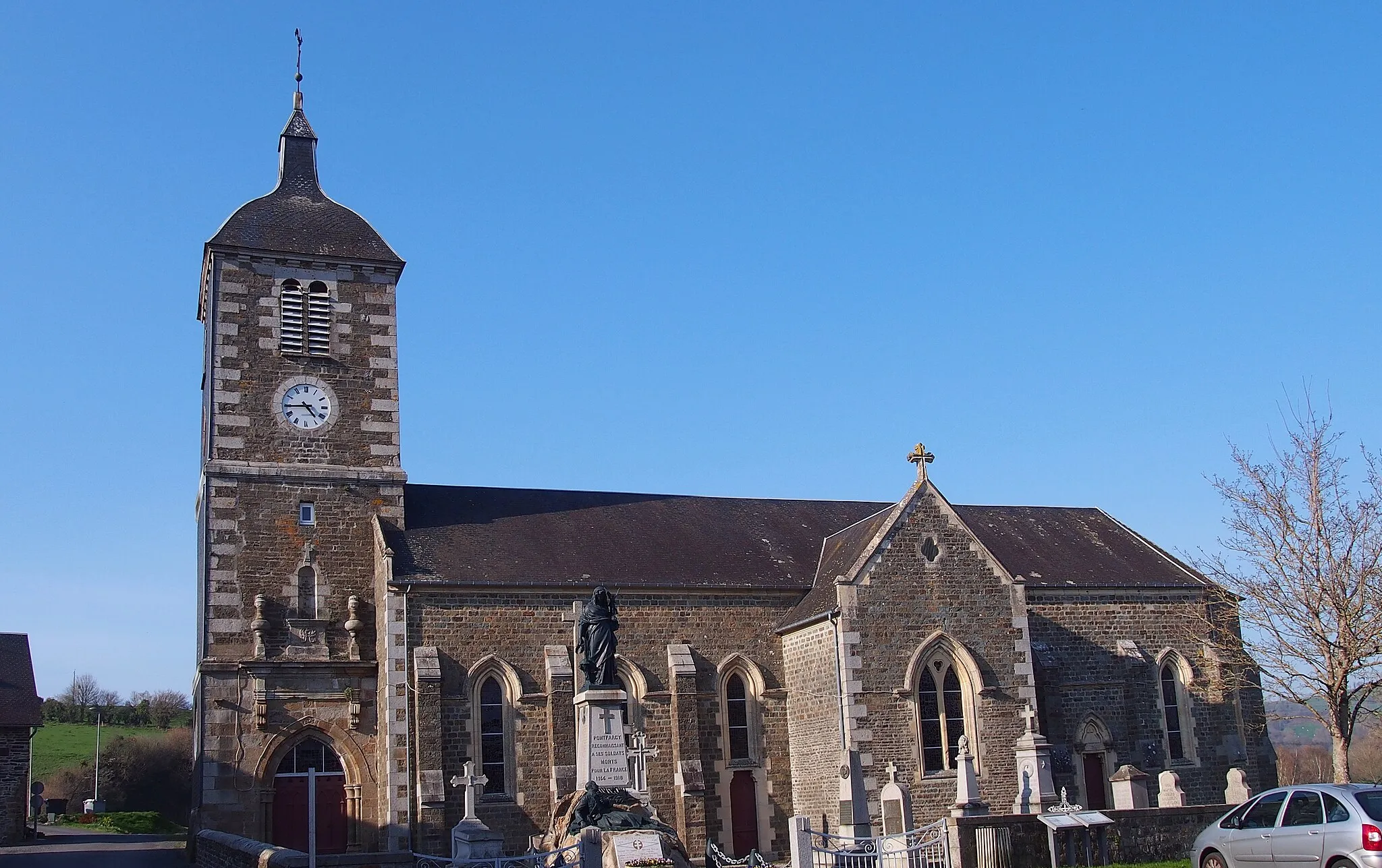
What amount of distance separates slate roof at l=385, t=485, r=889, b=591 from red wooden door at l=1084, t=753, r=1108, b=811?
737cm

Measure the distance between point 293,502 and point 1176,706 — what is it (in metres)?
20.3

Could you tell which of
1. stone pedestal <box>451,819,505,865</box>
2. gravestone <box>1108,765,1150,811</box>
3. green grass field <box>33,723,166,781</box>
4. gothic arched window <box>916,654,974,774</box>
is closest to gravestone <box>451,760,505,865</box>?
stone pedestal <box>451,819,505,865</box>

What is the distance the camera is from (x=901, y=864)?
18000mm

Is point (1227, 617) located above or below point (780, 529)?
below

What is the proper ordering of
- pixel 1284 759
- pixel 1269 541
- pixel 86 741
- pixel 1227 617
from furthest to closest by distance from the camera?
pixel 1284 759 < pixel 86 741 < pixel 1227 617 < pixel 1269 541

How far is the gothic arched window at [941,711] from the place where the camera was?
84.5 ft

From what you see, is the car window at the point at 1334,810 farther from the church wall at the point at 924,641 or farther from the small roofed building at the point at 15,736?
the small roofed building at the point at 15,736

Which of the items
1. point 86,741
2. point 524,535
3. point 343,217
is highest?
point 343,217

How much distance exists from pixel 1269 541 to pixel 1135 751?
7118mm

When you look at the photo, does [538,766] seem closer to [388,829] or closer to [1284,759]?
[388,829]

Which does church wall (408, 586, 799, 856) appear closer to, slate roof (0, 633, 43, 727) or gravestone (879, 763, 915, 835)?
gravestone (879, 763, 915, 835)

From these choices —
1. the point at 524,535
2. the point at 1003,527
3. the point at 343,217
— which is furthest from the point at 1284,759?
the point at 343,217

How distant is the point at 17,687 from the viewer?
36.1 metres

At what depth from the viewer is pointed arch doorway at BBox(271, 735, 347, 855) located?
24969 mm
